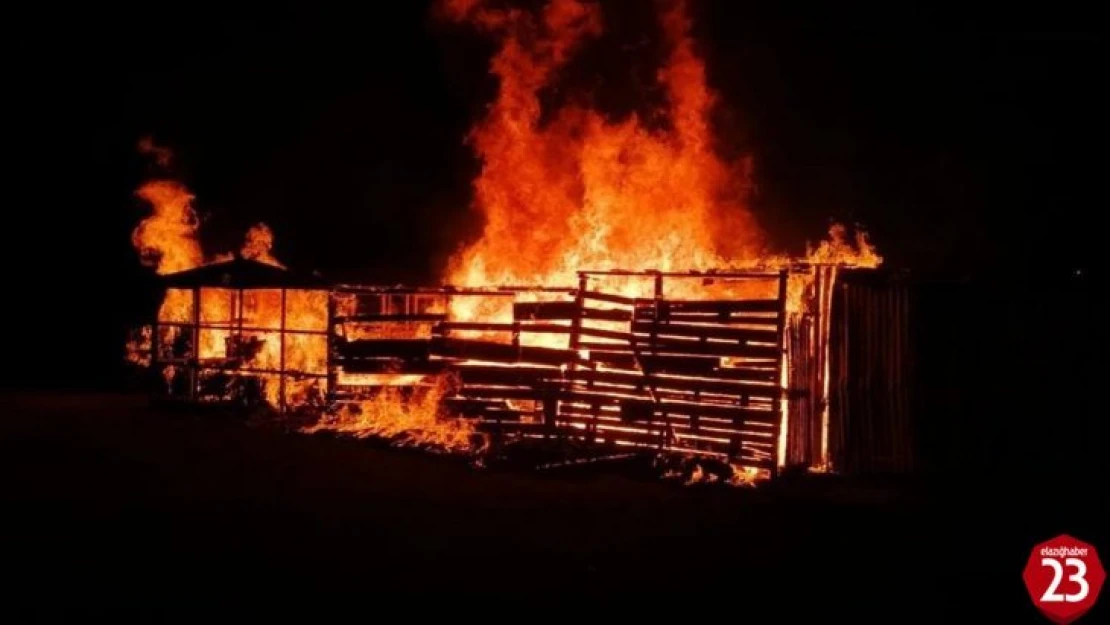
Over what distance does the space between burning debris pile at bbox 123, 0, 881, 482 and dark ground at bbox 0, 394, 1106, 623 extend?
3.67ft

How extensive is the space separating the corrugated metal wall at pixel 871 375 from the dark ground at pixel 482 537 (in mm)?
349

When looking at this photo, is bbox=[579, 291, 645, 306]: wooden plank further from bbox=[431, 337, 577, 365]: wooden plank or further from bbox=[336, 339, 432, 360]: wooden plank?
bbox=[336, 339, 432, 360]: wooden plank

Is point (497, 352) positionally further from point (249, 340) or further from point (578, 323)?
point (249, 340)

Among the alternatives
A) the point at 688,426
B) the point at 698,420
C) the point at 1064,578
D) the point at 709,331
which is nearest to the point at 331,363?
the point at 688,426

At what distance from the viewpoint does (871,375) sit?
10750 millimetres

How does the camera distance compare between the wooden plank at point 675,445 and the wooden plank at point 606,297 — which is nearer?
the wooden plank at point 675,445

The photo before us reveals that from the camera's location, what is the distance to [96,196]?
29.1 m

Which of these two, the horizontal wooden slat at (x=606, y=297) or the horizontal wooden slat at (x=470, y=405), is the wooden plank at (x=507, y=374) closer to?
the horizontal wooden slat at (x=470, y=405)

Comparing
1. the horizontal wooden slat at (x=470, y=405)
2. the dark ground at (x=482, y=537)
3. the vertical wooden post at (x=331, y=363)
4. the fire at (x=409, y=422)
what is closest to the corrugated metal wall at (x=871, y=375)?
the dark ground at (x=482, y=537)

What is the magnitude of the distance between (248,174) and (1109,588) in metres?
28.8

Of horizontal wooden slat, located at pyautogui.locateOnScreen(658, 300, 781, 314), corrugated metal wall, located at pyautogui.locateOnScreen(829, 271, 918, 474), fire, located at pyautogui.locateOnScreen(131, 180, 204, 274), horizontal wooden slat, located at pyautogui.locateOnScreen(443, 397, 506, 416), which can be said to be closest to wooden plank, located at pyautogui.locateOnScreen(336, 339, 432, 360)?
horizontal wooden slat, located at pyautogui.locateOnScreen(443, 397, 506, 416)

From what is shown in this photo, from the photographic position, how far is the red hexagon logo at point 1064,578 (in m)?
6.69

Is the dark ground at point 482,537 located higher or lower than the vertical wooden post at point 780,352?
lower

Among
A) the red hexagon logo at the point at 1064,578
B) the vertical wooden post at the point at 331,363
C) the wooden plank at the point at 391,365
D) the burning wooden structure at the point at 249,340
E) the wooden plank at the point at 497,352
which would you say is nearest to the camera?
the red hexagon logo at the point at 1064,578
